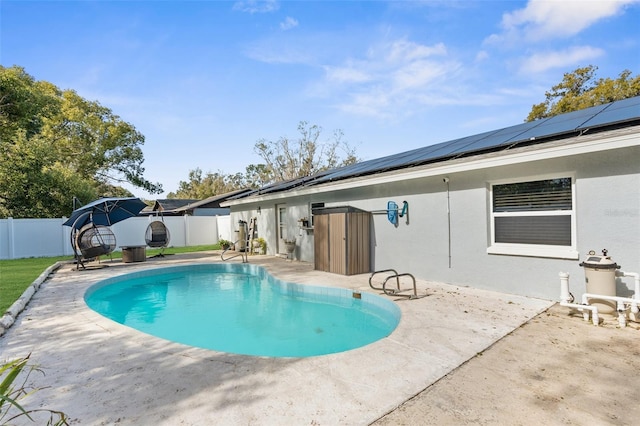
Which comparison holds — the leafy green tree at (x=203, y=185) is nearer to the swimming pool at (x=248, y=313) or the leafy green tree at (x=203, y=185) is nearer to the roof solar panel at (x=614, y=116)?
the swimming pool at (x=248, y=313)

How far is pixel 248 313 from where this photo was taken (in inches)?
282

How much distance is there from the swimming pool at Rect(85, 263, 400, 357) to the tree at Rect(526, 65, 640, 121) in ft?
63.6

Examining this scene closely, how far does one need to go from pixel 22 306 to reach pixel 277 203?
922cm

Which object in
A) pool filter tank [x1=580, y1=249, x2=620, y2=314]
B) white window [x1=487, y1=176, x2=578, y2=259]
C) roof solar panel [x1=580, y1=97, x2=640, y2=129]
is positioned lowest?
pool filter tank [x1=580, y1=249, x2=620, y2=314]

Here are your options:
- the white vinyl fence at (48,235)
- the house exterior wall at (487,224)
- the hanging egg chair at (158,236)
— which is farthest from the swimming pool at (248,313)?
the white vinyl fence at (48,235)

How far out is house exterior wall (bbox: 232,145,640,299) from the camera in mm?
5023

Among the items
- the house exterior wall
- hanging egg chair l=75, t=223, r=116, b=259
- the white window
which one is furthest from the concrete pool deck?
hanging egg chair l=75, t=223, r=116, b=259

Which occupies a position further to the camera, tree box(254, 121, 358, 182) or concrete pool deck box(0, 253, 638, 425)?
tree box(254, 121, 358, 182)

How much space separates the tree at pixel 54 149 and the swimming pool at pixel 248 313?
10917 millimetres

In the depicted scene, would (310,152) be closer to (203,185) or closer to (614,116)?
(203,185)

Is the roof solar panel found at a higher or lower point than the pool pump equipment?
higher

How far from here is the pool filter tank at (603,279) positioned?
4664 mm

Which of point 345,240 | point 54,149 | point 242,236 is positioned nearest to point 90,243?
point 242,236

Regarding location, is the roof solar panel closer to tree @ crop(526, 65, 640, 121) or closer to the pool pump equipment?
the pool pump equipment
